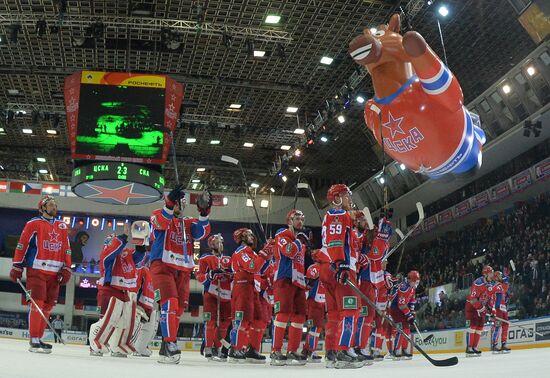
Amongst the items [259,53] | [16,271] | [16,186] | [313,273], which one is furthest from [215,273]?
[16,186]

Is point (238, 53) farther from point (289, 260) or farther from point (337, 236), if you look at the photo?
point (337, 236)

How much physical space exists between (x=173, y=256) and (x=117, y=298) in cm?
144

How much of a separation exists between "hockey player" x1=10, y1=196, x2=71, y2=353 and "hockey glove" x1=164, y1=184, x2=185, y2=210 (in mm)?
1491

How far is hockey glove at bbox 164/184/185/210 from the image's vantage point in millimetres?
5695

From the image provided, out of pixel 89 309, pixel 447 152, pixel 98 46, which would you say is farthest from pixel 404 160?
pixel 89 309

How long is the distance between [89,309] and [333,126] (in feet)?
43.8

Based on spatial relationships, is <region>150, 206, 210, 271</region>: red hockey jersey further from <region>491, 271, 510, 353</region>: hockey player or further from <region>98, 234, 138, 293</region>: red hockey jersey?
<region>491, 271, 510, 353</region>: hockey player

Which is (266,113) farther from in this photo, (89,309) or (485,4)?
(89,309)

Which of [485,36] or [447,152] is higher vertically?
[485,36]

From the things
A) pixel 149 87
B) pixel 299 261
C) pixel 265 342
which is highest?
pixel 149 87

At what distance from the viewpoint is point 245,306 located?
7.23 metres

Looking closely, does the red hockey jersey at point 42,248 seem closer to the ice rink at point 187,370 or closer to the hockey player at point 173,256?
the hockey player at point 173,256

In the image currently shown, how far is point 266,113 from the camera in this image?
16703 millimetres

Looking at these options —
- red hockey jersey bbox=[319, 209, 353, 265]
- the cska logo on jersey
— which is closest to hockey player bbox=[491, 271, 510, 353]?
red hockey jersey bbox=[319, 209, 353, 265]
